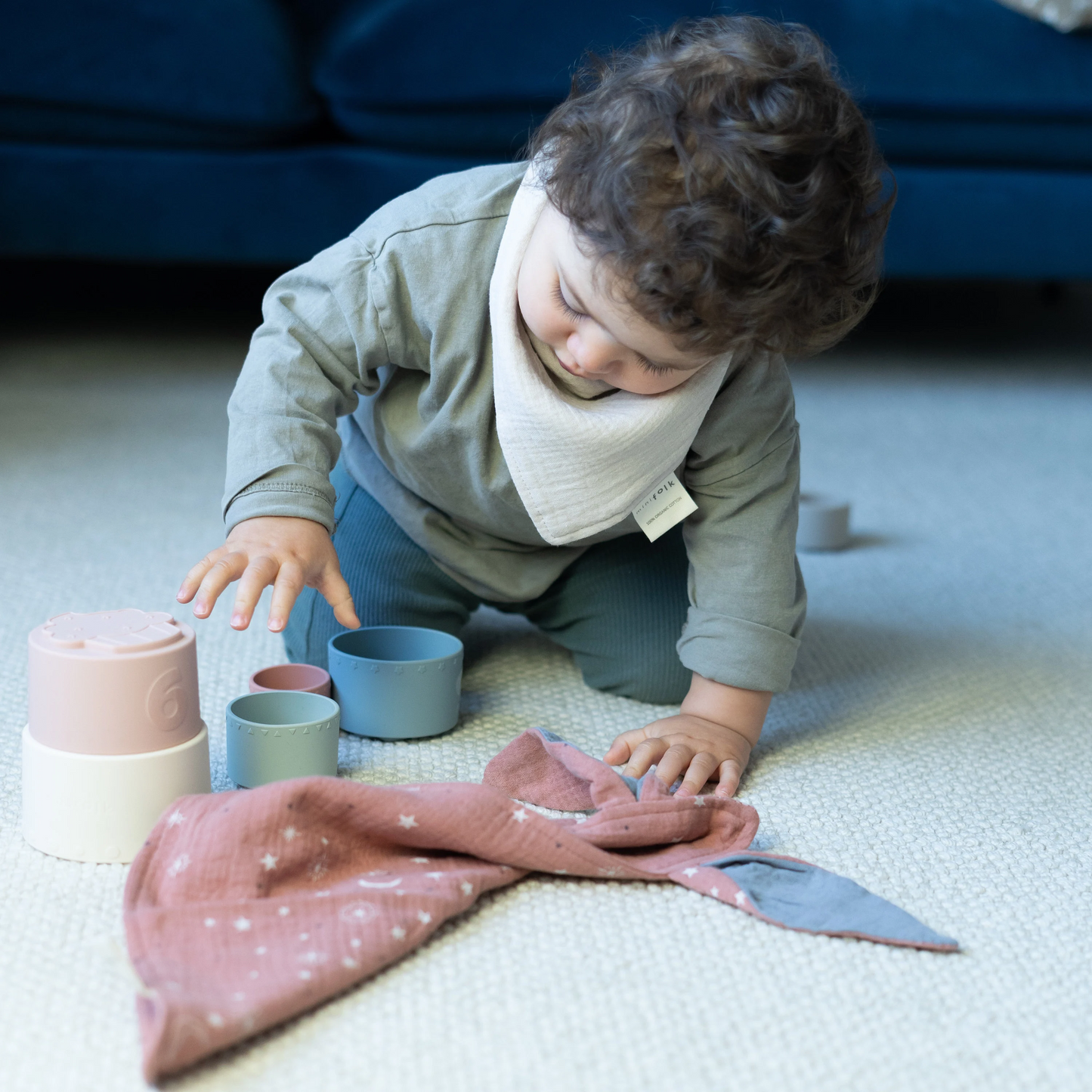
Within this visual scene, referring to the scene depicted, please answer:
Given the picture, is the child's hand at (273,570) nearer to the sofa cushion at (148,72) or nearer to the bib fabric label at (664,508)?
the bib fabric label at (664,508)

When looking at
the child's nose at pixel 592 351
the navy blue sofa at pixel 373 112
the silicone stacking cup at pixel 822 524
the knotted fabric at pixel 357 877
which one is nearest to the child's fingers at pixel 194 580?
the knotted fabric at pixel 357 877

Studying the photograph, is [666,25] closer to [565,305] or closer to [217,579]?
[565,305]

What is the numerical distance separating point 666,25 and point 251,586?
116 cm

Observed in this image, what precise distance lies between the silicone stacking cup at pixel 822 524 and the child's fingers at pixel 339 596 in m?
0.56

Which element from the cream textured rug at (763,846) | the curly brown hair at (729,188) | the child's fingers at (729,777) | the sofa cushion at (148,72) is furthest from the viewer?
the sofa cushion at (148,72)

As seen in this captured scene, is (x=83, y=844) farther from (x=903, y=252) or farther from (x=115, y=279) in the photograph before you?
(x=115, y=279)

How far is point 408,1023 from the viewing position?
1.65 ft

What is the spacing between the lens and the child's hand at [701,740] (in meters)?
0.73

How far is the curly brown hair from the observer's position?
61 centimetres

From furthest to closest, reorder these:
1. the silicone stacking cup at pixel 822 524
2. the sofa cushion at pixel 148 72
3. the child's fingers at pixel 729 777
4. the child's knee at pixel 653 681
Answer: the sofa cushion at pixel 148 72, the silicone stacking cup at pixel 822 524, the child's knee at pixel 653 681, the child's fingers at pixel 729 777

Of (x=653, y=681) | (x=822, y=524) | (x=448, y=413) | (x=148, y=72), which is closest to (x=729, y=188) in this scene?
(x=448, y=413)

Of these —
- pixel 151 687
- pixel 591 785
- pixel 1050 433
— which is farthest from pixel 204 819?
pixel 1050 433

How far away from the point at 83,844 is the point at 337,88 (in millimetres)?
1217

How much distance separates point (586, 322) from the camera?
683 millimetres
